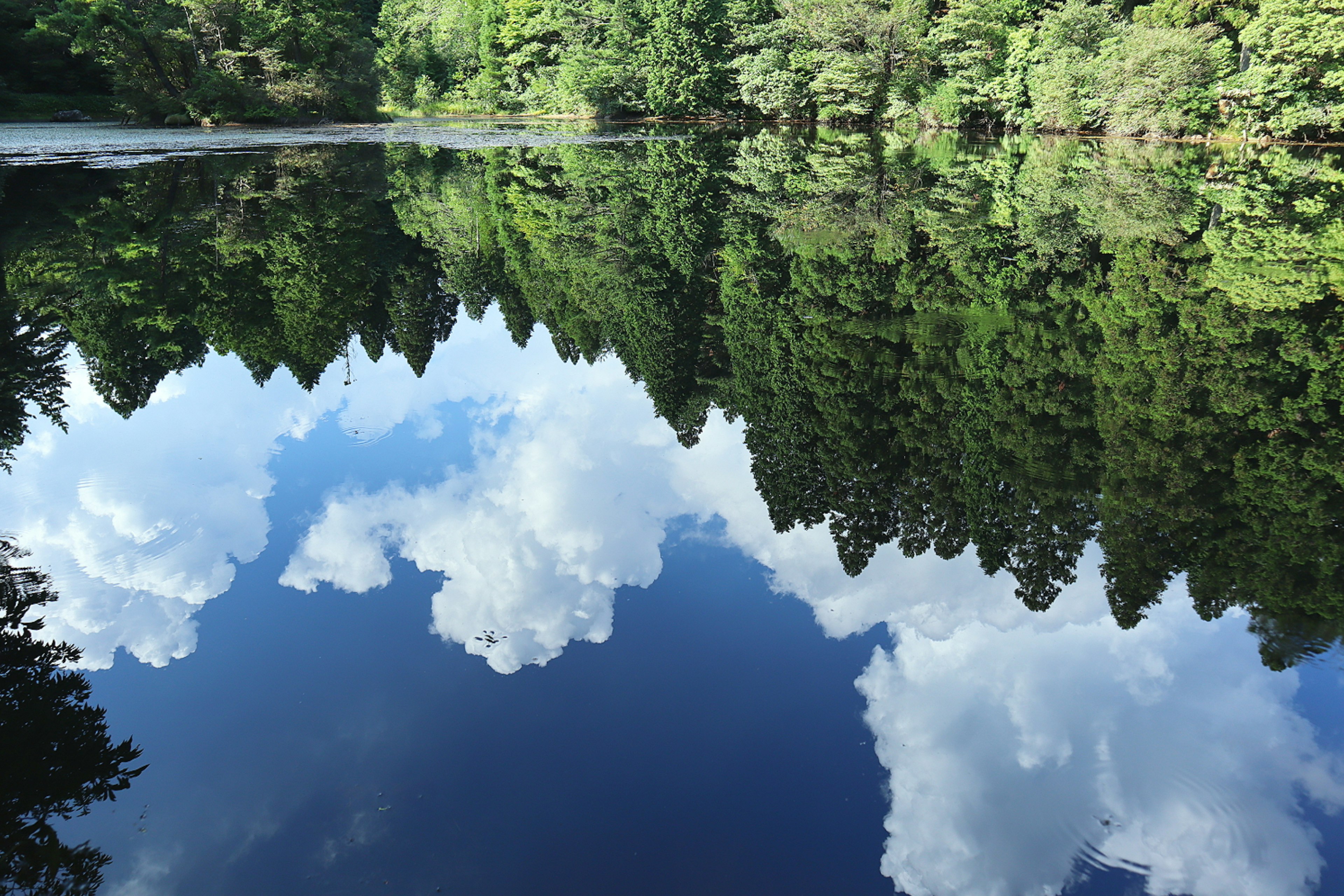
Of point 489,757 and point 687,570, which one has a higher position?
point 489,757

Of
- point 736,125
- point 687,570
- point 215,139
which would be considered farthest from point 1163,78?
point 215,139

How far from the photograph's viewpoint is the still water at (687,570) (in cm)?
262

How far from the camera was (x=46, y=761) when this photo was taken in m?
2.80

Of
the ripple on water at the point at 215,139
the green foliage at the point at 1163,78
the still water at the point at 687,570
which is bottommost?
the still water at the point at 687,570

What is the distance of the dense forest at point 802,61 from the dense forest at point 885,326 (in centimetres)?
1662

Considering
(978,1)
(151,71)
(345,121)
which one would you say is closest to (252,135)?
(151,71)

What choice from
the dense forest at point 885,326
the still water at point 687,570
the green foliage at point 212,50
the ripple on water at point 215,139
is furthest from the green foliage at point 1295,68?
the green foliage at point 212,50

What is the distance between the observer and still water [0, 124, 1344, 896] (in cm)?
262

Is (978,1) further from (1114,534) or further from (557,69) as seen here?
(1114,534)

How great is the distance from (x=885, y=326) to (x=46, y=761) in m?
7.16

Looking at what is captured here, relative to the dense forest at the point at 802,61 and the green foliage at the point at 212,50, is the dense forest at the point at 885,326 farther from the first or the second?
the green foliage at the point at 212,50

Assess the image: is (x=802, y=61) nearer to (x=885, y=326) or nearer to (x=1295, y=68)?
(x=1295, y=68)

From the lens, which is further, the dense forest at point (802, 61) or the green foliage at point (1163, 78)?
the dense forest at point (802, 61)

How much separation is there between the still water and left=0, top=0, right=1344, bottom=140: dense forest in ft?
82.1
